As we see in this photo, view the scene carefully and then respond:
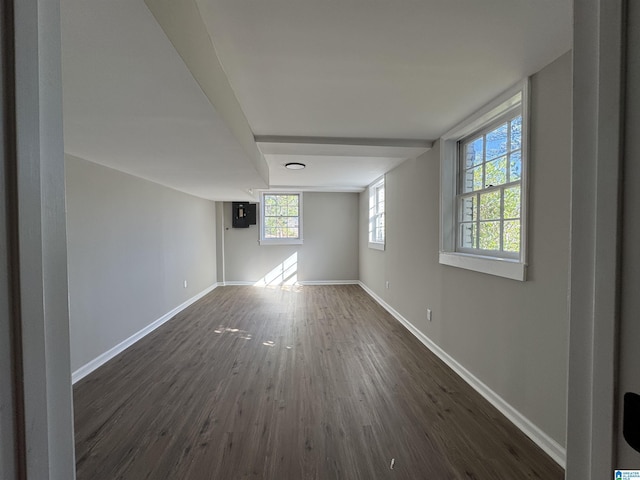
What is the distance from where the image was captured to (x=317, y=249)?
277 inches

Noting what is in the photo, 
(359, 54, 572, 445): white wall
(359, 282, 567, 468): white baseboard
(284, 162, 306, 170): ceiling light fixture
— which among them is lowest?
(359, 282, 567, 468): white baseboard

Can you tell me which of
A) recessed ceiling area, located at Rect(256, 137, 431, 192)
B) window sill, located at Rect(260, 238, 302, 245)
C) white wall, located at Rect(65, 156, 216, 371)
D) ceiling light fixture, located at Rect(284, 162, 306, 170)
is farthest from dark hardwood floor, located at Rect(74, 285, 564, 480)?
window sill, located at Rect(260, 238, 302, 245)

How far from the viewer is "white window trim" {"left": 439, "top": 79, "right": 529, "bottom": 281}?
1853 millimetres

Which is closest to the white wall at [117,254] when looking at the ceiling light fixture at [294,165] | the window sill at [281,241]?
the ceiling light fixture at [294,165]

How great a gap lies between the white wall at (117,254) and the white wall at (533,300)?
338cm

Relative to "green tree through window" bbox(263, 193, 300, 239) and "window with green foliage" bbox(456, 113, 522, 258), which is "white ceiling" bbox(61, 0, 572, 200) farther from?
"green tree through window" bbox(263, 193, 300, 239)

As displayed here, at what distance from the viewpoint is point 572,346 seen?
561 millimetres

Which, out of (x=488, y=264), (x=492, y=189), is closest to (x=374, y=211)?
(x=492, y=189)

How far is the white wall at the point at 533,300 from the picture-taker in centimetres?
162

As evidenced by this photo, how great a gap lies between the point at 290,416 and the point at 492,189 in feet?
7.58

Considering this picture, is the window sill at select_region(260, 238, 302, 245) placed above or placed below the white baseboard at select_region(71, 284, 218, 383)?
above

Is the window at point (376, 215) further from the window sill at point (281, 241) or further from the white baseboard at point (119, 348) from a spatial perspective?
the white baseboard at point (119, 348)

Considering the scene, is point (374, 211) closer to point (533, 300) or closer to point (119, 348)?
point (533, 300)

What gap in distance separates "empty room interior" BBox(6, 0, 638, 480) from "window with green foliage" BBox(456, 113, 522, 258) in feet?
0.07
